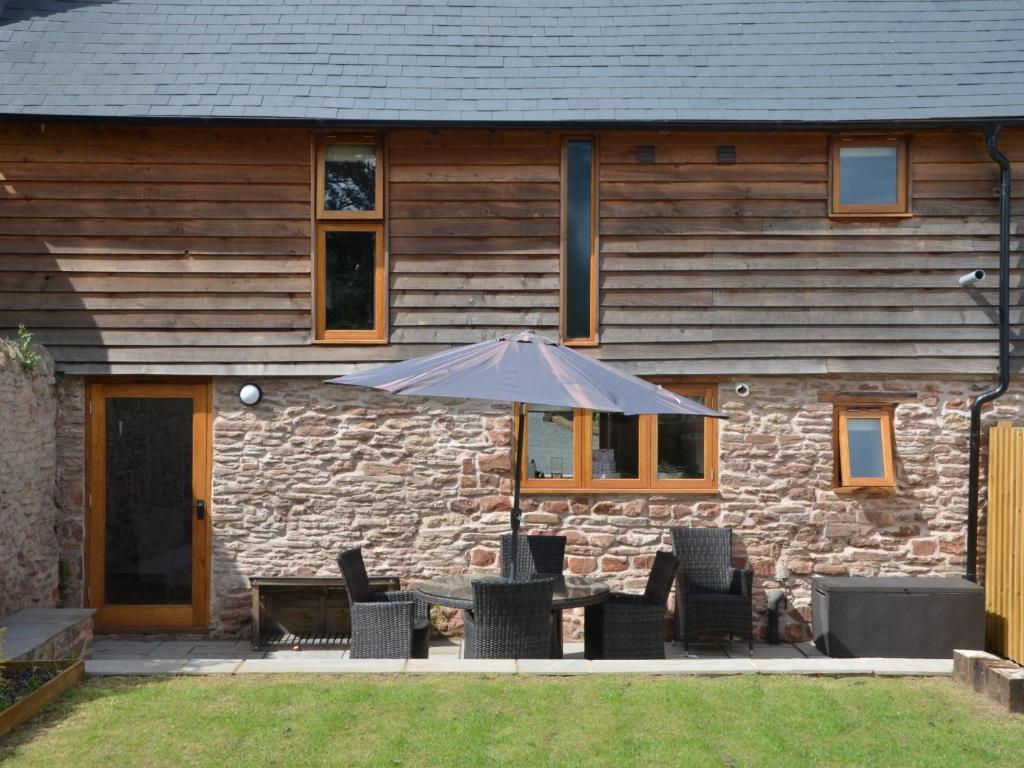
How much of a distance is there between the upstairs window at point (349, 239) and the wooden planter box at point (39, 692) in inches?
150

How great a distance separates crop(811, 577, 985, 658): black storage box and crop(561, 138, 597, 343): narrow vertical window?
317 centimetres

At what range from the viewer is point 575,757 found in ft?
16.9

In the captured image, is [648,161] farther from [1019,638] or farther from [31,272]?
[31,272]

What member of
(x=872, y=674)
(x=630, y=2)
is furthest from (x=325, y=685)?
(x=630, y=2)

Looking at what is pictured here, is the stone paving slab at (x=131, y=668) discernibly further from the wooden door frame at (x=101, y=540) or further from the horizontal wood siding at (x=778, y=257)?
the horizontal wood siding at (x=778, y=257)

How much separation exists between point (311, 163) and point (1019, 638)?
285 inches

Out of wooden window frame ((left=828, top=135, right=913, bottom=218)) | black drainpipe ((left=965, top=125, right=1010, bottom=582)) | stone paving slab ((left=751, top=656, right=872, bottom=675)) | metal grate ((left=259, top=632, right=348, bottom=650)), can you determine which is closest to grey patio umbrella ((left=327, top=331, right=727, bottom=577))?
stone paving slab ((left=751, top=656, right=872, bottom=675))

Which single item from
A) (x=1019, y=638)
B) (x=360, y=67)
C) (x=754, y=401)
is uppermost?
(x=360, y=67)

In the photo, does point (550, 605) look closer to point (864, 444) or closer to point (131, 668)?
point (131, 668)

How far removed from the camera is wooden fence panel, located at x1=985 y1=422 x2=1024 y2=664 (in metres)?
8.12

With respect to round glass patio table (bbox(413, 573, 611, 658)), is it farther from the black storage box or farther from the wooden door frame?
the wooden door frame

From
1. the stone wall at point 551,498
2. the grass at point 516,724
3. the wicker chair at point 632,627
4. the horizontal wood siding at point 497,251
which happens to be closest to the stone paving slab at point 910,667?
the grass at point 516,724

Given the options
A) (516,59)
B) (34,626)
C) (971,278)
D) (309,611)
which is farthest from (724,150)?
(34,626)

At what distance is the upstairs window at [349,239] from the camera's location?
30.1 feet
